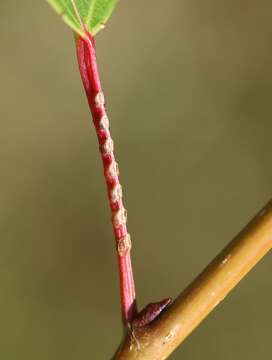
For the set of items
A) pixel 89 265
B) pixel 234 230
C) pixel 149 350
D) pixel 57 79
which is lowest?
pixel 234 230

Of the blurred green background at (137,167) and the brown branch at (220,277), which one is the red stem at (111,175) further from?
the blurred green background at (137,167)

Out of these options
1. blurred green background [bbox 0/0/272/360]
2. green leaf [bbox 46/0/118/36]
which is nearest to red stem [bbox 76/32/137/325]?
green leaf [bbox 46/0/118/36]

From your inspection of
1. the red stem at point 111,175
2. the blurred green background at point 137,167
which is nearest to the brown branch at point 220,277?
the red stem at point 111,175

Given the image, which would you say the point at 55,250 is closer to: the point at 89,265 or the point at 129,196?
the point at 89,265

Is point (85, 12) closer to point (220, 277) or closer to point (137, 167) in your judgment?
point (220, 277)

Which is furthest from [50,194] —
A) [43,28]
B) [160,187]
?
[43,28]
